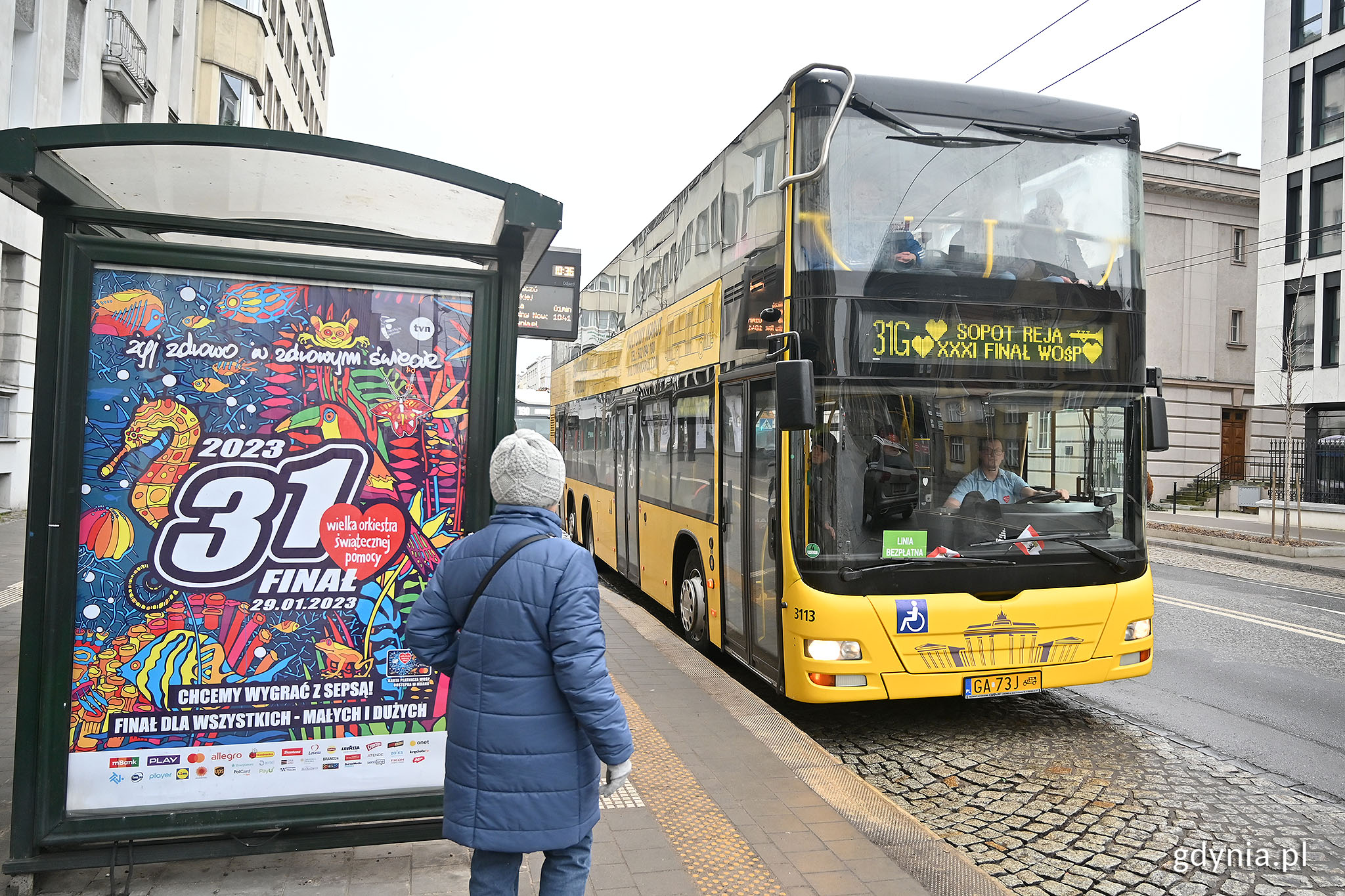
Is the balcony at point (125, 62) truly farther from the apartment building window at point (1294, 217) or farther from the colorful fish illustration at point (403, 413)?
the apartment building window at point (1294, 217)

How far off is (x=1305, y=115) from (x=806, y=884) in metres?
32.2

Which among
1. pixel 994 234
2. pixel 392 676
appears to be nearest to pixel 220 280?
pixel 392 676

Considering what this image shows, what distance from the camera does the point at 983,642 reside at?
589cm

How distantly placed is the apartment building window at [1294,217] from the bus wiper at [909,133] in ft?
91.2

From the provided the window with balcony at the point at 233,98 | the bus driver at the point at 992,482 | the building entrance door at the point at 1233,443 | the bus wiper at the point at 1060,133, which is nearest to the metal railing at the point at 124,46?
the window with balcony at the point at 233,98

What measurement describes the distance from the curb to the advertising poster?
17202mm

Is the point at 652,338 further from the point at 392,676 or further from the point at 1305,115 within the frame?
the point at 1305,115

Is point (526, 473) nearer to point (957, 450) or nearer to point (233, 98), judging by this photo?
point (957, 450)

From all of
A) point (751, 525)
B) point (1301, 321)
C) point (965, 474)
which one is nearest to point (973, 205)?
point (965, 474)

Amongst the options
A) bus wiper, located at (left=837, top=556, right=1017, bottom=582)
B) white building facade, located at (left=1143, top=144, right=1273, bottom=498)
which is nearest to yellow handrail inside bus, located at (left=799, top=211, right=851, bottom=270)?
bus wiper, located at (left=837, top=556, right=1017, bottom=582)

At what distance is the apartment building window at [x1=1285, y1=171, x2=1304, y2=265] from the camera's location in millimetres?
28388

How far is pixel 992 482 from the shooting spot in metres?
6.06

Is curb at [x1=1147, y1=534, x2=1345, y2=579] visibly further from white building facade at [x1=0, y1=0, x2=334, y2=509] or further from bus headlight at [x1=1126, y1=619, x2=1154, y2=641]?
white building facade at [x1=0, y1=0, x2=334, y2=509]

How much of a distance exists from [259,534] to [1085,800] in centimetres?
441
